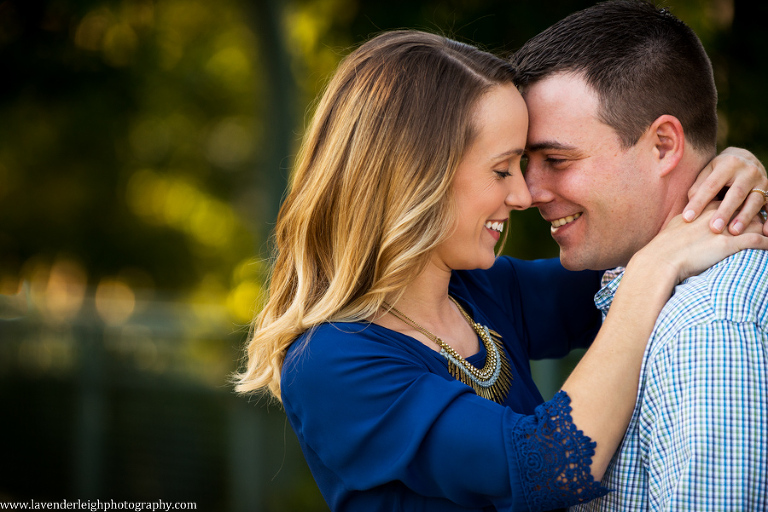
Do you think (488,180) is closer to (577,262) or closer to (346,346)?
(577,262)

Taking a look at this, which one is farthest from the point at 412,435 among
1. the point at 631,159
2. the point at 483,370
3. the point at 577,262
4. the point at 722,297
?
the point at 631,159

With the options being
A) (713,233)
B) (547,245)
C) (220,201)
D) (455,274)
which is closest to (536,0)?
(547,245)

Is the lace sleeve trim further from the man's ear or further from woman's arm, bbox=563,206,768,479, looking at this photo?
the man's ear

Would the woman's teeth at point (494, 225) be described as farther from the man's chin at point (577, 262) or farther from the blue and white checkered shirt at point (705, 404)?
the blue and white checkered shirt at point (705, 404)

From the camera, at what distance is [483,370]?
6.59ft

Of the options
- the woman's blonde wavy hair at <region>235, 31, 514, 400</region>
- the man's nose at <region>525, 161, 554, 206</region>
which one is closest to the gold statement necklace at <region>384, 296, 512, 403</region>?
the woman's blonde wavy hair at <region>235, 31, 514, 400</region>

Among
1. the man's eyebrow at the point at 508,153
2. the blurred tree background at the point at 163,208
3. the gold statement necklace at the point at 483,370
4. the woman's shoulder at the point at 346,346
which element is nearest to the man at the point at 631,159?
the man's eyebrow at the point at 508,153

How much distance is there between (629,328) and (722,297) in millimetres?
205

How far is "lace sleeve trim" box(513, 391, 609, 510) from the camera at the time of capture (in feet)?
5.18

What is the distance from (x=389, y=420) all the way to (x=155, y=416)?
440cm

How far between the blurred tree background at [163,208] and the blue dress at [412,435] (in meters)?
1.22

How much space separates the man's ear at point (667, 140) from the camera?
1.99 meters

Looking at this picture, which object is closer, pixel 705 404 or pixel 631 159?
pixel 705 404

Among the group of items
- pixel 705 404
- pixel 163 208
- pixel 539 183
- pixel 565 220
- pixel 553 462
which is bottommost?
pixel 553 462
